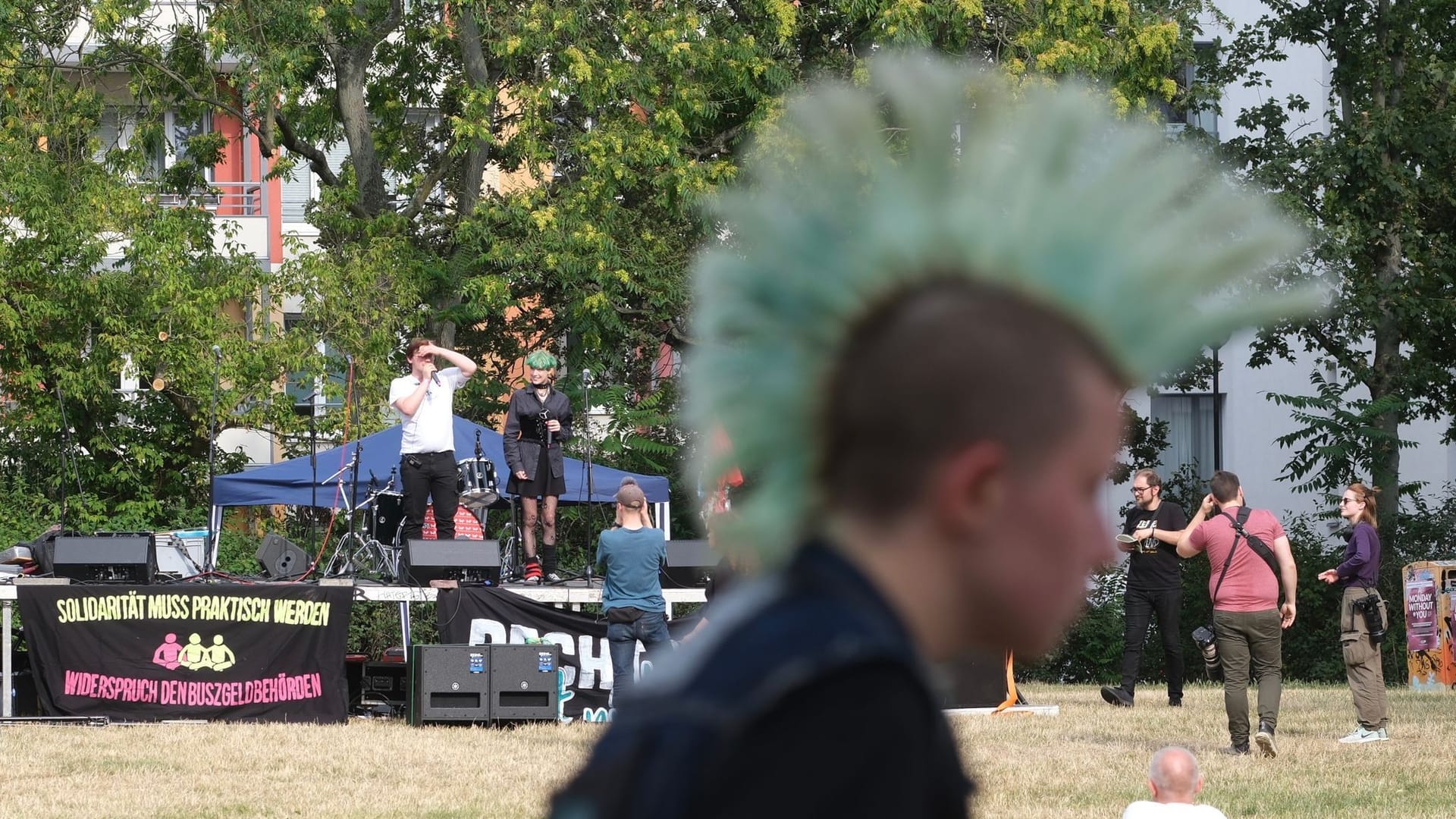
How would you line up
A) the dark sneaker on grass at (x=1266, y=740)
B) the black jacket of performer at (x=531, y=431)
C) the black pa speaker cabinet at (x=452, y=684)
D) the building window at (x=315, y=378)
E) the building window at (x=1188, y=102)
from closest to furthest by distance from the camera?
the dark sneaker on grass at (x=1266, y=740), the black pa speaker cabinet at (x=452, y=684), the black jacket of performer at (x=531, y=431), the building window at (x=315, y=378), the building window at (x=1188, y=102)

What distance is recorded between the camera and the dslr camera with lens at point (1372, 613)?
12320 mm

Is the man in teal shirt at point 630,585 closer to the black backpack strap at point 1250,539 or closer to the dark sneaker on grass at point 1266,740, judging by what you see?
the black backpack strap at point 1250,539

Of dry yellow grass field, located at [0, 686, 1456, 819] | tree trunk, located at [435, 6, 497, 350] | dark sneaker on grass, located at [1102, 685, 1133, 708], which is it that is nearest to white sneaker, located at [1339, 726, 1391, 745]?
dry yellow grass field, located at [0, 686, 1456, 819]

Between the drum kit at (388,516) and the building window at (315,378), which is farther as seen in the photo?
the building window at (315,378)

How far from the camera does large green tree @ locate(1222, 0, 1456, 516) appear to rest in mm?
25312

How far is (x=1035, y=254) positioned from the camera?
1.25 metres

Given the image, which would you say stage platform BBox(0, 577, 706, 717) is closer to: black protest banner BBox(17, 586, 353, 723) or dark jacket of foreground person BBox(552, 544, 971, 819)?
black protest banner BBox(17, 586, 353, 723)

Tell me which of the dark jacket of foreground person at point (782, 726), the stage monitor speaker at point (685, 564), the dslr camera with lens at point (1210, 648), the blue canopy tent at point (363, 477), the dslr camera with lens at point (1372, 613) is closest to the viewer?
the dark jacket of foreground person at point (782, 726)

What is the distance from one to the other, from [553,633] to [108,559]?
3944 mm

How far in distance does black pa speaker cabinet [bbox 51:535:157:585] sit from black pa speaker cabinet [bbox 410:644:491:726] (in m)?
2.71

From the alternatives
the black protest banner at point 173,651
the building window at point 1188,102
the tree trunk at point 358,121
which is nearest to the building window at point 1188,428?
the building window at point 1188,102

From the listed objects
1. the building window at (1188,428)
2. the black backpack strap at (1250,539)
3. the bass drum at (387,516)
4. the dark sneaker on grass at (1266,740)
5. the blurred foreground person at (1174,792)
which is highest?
the building window at (1188,428)

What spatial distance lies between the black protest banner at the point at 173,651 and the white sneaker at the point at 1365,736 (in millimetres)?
8122

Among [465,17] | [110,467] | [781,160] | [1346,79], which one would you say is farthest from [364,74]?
[781,160]
